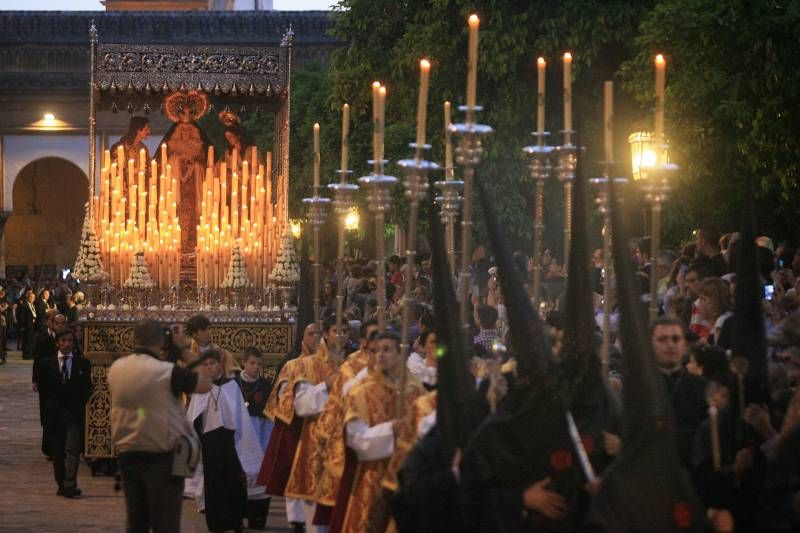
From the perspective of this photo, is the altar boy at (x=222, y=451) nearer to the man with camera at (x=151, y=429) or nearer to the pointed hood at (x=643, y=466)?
the man with camera at (x=151, y=429)

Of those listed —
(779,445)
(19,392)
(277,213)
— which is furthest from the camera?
(19,392)

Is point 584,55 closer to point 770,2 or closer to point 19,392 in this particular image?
point 770,2

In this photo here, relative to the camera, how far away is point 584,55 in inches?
976

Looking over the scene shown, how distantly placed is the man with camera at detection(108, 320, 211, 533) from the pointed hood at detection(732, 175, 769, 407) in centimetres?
416

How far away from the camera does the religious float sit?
17719 mm

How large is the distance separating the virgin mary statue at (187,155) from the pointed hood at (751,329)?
38.3ft

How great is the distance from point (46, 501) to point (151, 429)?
18.4 feet

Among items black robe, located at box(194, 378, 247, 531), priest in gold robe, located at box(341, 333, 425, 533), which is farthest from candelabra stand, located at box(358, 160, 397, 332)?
black robe, located at box(194, 378, 247, 531)

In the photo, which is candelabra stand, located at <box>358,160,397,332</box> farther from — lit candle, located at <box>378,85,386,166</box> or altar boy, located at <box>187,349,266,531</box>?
altar boy, located at <box>187,349,266,531</box>

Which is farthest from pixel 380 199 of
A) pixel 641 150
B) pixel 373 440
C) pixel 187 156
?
pixel 187 156

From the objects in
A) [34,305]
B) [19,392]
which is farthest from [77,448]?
[34,305]

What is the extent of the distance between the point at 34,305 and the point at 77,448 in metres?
21.7

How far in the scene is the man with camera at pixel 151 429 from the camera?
10703 millimetres

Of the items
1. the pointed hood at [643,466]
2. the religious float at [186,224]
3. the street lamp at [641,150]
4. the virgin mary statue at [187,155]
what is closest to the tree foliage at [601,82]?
the street lamp at [641,150]
